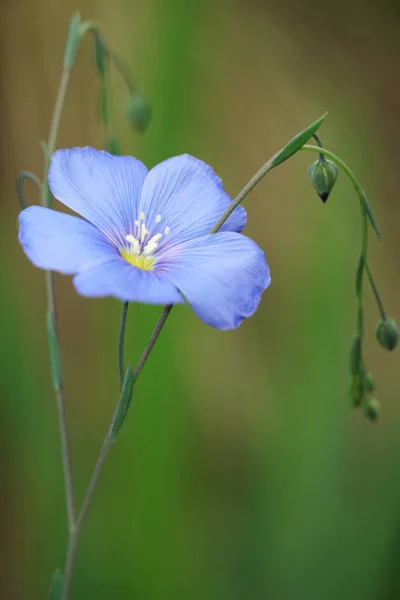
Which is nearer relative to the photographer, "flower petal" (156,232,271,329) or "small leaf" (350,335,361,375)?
"flower petal" (156,232,271,329)

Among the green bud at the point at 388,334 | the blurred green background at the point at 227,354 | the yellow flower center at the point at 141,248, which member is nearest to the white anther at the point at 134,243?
the yellow flower center at the point at 141,248

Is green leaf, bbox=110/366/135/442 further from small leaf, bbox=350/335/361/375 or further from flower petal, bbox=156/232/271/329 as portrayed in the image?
small leaf, bbox=350/335/361/375

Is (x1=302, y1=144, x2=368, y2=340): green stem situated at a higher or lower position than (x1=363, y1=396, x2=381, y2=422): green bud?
higher

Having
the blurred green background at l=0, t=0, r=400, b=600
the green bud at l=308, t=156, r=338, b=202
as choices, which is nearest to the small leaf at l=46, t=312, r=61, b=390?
the green bud at l=308, t=156, r=338, b=202

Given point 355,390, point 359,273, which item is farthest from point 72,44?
point 355,390

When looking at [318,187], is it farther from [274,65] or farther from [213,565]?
[274,65]

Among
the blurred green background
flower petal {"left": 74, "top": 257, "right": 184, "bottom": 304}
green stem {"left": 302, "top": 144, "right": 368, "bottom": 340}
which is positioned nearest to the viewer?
flower petal {"left": 74, "top": 257, "right": 184, "bottom": 304}
